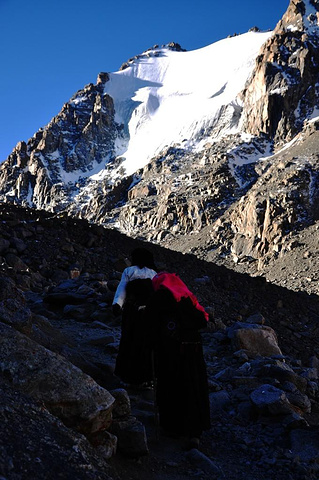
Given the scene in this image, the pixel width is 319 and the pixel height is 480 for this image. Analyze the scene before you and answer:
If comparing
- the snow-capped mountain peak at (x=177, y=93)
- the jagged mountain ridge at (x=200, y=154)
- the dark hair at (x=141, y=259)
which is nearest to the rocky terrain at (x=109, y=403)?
the dark hair at (x=141, y=259)

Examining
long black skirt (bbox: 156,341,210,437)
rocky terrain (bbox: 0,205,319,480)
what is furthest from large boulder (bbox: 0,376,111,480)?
long black skirt (bbox: 156,341,210,437)

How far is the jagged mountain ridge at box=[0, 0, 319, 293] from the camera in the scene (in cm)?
6069

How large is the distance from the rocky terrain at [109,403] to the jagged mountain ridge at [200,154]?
30.8 meters

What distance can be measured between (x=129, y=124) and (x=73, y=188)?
41383mm

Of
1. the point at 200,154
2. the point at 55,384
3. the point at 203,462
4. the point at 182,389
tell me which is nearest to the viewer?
the point at 55,384

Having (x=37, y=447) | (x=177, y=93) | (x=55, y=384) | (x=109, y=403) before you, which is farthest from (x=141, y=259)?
(x=177, y=93)

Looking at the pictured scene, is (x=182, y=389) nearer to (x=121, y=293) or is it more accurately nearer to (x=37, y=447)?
(x=121, y=293)

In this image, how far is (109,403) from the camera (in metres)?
2.95

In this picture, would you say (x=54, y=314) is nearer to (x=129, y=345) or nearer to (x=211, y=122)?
(x=129, y=345)

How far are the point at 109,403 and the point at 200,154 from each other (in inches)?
3637

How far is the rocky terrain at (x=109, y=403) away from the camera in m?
2.22

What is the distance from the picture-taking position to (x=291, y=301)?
15625mm

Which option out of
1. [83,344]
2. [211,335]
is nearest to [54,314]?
[83,344]

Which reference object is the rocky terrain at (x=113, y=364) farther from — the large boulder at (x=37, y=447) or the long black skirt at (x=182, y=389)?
the long black skirt at (x=182, y=389)
